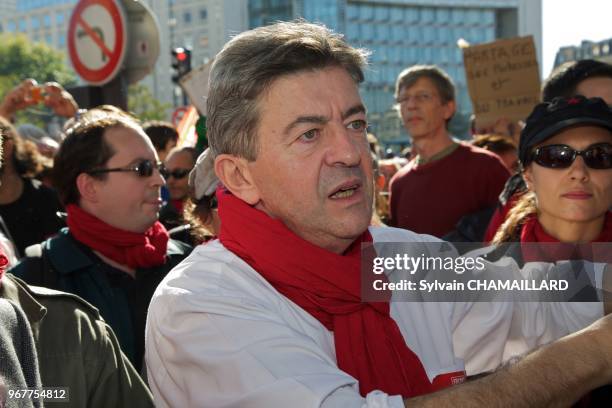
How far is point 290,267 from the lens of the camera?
188 centimetres

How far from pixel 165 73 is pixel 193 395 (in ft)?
251

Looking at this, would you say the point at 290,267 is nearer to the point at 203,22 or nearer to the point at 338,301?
the point at 338,301

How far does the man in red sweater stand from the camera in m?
4.94

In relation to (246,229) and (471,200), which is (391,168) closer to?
(471,200)

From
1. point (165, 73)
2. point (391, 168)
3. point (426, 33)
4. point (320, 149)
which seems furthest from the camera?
point (426, 33)

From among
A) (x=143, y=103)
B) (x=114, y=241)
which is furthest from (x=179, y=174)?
(x=143, y=103)

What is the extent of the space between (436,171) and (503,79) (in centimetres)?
181

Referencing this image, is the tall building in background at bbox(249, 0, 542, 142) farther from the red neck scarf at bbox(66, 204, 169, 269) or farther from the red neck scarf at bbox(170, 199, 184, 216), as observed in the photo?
the red neck scarf at bbox(66, 204, 169, 269)

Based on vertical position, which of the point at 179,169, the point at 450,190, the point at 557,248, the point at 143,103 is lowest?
the point at 143,103

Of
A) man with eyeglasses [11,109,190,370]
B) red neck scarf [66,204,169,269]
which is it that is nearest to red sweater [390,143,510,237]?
man with eyeglasses [11,109,190,370]

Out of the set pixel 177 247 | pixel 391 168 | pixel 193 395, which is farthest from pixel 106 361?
pixel 391 168

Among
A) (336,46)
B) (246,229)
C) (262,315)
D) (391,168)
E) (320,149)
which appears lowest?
(391,168)

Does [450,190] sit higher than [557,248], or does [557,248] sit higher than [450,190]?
[557,248]

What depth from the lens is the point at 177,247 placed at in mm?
3812
